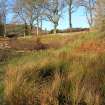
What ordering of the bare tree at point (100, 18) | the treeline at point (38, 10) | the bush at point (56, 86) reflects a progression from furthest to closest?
1. the treeline at point (38, 10)
2. the bare tree at point (100, 18)
3. the bush at point (56, 86)

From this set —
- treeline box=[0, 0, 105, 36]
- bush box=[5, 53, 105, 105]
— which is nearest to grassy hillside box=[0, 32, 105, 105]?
bush box=[5, 53, 105, 105]

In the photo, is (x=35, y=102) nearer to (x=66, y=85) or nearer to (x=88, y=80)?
(x=66, y=85)

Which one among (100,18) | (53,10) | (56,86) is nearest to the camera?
(56,86)

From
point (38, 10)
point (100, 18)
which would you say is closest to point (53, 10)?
point (38, 10)

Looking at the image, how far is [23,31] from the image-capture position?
61.4 metres

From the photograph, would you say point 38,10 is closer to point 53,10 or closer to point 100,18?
point 53,10

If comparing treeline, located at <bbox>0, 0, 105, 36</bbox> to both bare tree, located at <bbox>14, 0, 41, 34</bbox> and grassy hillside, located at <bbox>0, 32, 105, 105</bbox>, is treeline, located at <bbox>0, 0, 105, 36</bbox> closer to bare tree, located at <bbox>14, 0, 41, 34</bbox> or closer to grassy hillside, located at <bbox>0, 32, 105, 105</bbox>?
bare tree, located at <bbox>14, 0, 41, 34</bbox>

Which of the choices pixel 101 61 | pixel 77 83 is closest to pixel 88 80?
pixel 77 83

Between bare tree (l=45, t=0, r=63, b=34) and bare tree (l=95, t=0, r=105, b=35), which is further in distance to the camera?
bare tree (l=45, t=0, r=63, b=34)

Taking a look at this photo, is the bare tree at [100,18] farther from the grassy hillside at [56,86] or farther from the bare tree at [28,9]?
the bare tree at [28,9]

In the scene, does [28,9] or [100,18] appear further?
[28,9]

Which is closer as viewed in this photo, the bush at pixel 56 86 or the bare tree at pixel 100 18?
the bush at pixel 56 86

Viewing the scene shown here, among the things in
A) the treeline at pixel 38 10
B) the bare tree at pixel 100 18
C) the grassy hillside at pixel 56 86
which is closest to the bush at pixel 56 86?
the grassy hillside at pixel 56 86

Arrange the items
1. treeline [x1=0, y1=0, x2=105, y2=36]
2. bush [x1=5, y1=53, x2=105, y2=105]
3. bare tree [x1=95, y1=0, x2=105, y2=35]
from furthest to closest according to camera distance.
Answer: treeline [x1=0, y1=0, x2=105, y2=36] → bare tree [x1=95, y1=0, x2=105, y2=35] → bush [x1=5, y1=53, x2=105, y2=105]
